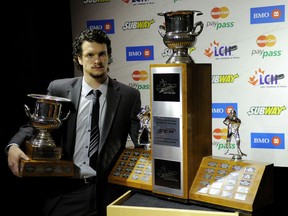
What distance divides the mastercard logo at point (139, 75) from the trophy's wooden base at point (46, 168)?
2.09 meters

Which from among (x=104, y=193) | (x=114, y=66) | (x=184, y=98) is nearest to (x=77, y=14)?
(x=114, y=66)

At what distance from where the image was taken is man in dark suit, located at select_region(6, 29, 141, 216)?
2.54 m

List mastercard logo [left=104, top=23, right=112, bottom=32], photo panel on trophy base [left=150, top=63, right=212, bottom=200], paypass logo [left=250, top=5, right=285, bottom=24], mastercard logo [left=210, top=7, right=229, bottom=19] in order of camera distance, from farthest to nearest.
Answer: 1. mastercard logo [left=104, top=23, right=112, bottom=32]
2. mastercard logo [left=210, top=7, right=229, bottom=19]
3. paypass logo [left=250, top=5, right=285, bottom=24]
4. photo panel on trophy base [left=150, top=63, right=212, bottom=200]

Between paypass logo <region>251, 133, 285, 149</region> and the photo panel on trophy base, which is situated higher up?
the photo panel on trophy base

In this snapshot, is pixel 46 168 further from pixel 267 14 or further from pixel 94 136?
pixel 267 14

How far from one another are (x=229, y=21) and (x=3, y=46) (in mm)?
2058

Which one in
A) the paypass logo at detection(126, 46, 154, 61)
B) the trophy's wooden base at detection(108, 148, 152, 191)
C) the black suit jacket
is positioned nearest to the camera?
the trophy's wooden base at detection(108, 148, 152, 191)

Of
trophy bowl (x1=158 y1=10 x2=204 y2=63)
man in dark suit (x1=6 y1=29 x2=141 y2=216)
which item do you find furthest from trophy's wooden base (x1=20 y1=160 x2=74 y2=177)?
trophy bowl (x1=158 y1=10 x2=204 y2=63)

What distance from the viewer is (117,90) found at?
8.70 ft

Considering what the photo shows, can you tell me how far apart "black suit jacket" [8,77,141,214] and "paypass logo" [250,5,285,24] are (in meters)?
1.77

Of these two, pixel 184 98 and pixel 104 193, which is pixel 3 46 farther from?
pixel 184 98

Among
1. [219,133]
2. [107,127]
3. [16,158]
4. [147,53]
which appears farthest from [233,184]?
[147,53]

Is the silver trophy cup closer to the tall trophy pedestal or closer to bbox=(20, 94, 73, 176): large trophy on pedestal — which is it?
bbox=(20, 94, 73, 176): large trophy on pedestal

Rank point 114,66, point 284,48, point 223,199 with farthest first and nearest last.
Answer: point 114,66 → point 284,48 → point 223,199
